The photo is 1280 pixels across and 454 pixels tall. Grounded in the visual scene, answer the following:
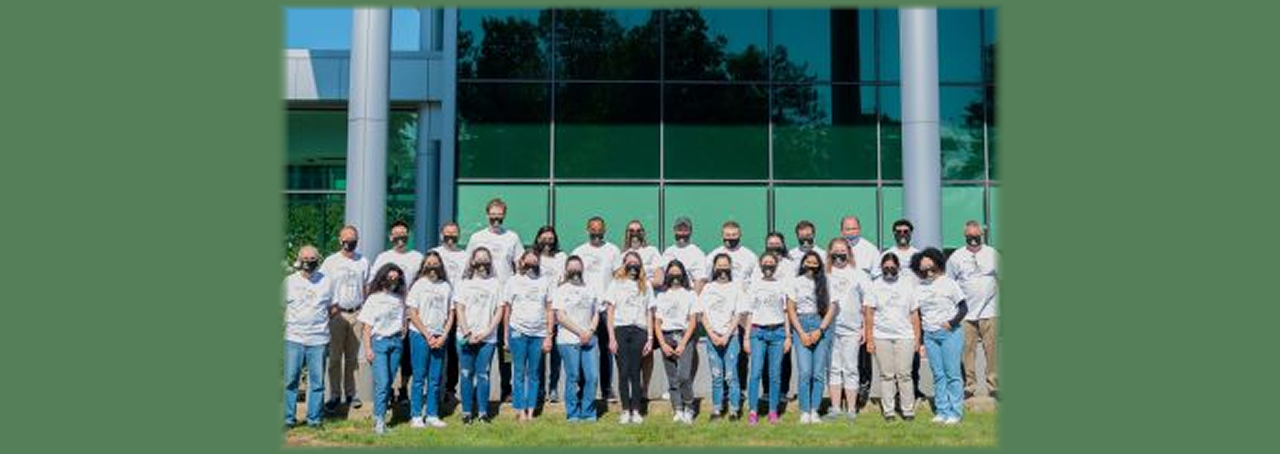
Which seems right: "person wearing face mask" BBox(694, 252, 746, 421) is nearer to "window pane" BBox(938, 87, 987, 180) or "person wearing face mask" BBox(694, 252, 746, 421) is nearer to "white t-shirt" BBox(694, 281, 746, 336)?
"white t-shirt" BBox(694, 281, 746, 336)

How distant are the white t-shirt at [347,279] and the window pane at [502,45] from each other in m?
7.22

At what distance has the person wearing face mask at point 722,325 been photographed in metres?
9.67

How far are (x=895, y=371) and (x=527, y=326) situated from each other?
11.4 ft

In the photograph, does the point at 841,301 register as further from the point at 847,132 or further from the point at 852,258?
the point at 847,132

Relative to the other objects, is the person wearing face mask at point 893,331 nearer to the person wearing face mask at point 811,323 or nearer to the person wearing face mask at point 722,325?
the person wearing face mask at point 811,323

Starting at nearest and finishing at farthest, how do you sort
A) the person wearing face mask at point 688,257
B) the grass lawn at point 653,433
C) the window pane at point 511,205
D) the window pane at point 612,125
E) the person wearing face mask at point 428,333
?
1. the grass lawn at point 653,433
2. the person wearing face mask at point 428,333
3. the person wearing face mask at point 688,257
4. the window pane at point 511,205
5. the window pane at point 612,125

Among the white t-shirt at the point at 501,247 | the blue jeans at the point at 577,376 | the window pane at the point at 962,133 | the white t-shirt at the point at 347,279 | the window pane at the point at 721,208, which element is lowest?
the blue jeans at the point at 577,376

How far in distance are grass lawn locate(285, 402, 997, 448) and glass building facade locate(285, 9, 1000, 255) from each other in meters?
7.17

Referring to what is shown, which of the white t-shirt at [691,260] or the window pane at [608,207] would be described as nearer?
the white t-shirt at [691,260]

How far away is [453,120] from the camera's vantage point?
653 inches

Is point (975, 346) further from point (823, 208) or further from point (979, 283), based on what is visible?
point (823, 208)

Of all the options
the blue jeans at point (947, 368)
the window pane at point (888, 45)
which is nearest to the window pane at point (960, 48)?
the window pane at point (888, 45)

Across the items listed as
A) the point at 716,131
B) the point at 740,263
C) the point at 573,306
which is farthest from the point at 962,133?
the point at 573,306

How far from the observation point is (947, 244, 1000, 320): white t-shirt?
10367 millimetres
